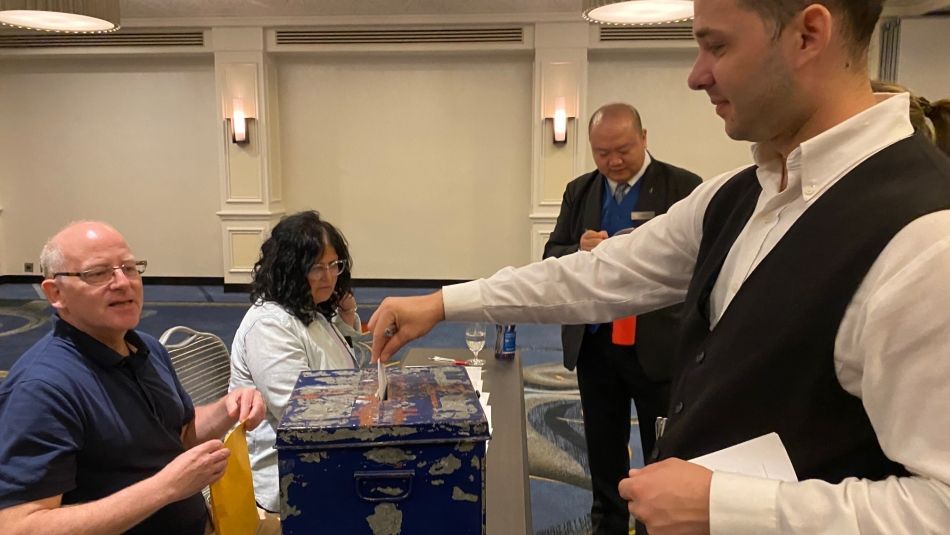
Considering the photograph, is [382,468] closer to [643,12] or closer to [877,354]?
[877,354]

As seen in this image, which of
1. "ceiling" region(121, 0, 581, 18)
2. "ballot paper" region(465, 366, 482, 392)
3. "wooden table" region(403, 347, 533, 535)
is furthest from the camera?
"ceiling" region(121, 0, 581, 18)

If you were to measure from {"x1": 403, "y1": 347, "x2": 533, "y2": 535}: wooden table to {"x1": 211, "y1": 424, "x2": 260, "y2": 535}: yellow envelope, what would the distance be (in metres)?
0.54

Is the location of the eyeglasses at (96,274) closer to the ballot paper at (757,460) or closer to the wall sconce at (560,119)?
the ballot paper at (757,460)

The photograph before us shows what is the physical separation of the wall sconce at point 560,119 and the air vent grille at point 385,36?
853 millimetres

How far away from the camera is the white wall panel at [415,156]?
309 inches

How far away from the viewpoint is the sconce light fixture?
23.9ft

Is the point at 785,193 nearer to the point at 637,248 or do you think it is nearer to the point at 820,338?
the point at 820,338

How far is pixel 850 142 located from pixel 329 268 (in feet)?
5.72

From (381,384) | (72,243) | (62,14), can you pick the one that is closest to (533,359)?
(62,14)

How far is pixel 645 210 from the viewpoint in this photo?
2.64 metres

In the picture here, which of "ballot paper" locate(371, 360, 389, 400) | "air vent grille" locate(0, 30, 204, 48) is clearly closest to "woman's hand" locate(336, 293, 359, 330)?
"ballot paper" locate(371, 360, 389, 400)

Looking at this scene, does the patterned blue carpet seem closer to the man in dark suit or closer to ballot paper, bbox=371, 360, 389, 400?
the man in dark suit

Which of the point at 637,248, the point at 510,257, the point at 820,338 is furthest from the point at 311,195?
the point at 820,338

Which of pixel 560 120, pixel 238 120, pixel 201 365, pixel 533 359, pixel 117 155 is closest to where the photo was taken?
pixel 201 365
